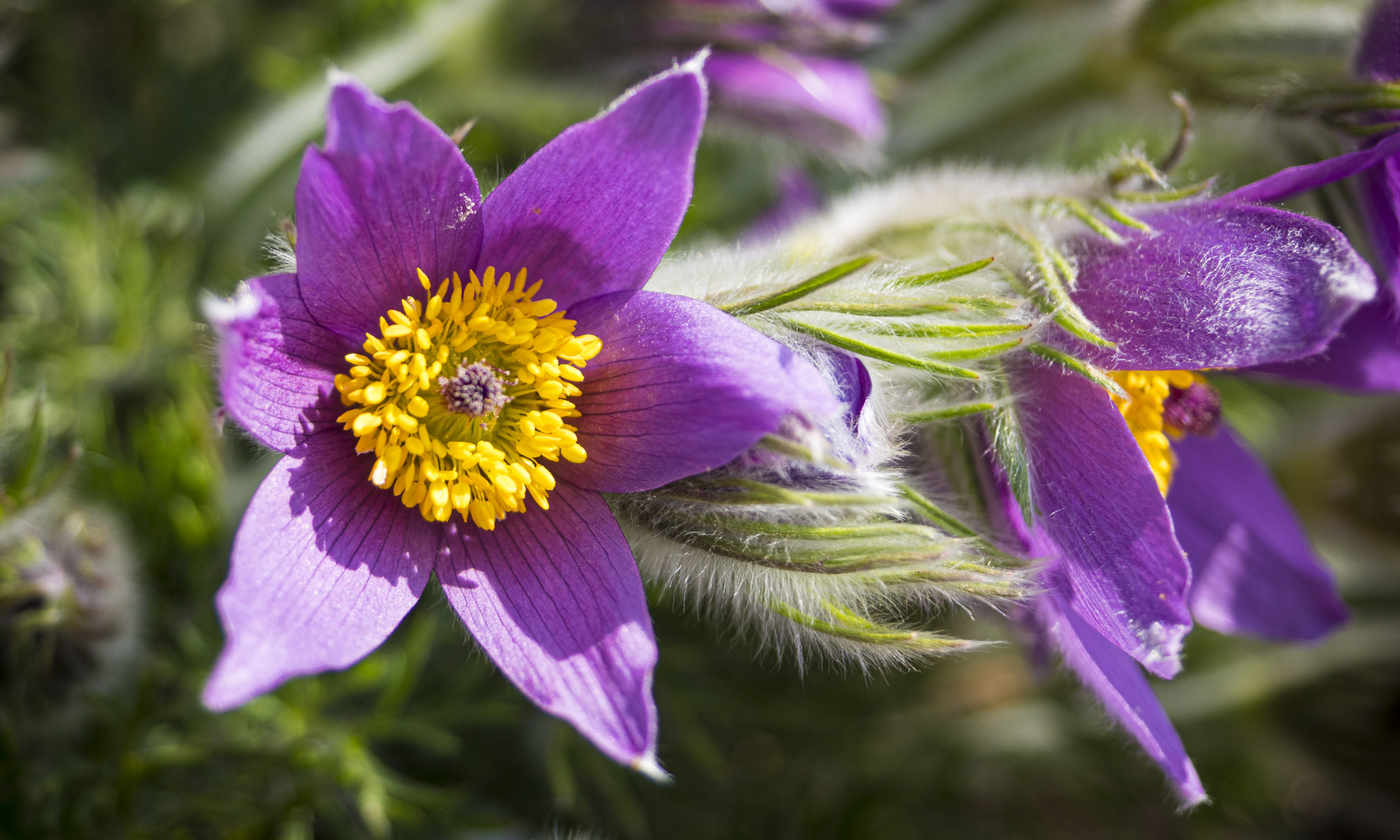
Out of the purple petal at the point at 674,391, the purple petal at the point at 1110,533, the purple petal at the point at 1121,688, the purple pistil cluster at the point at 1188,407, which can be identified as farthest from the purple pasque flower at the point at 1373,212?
the purple petal at the point at 674,391

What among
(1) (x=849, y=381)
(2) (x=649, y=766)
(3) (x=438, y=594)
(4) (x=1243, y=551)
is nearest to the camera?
(2) (x=649, y=766)

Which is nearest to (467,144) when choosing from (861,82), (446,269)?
(861,82)

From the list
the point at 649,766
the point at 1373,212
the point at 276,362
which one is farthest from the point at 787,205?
the point at 649,766

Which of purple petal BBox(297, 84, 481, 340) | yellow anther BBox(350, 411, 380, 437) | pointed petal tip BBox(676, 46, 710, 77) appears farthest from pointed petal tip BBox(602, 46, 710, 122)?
yellow anther BBox(350, 411, 380, 437)

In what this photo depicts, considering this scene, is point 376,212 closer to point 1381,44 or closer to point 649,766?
point 649,766

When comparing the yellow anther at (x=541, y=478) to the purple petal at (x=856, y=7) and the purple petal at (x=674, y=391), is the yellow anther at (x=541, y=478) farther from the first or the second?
the purple petal at (x=856, y=7)

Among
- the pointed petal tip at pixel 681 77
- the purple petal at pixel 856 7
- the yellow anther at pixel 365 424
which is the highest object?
the pointed petal tip at pixel 681 77
